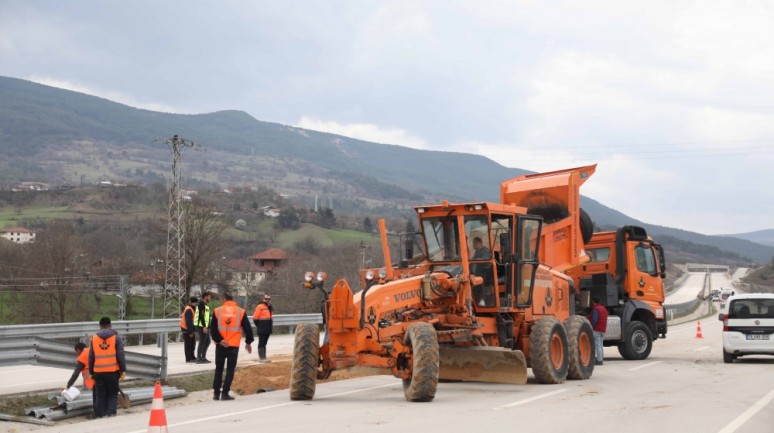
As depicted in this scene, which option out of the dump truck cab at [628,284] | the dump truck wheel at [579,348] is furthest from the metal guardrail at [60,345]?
the dump truck cab at [628,284]

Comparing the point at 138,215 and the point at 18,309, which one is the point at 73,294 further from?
the point at 138,215

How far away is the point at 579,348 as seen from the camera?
18047 mm

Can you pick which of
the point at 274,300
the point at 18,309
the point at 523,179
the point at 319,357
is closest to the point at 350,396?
the point at 319,357

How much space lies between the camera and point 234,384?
17359 millimetres

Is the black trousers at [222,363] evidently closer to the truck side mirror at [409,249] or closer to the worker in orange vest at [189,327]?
the truck side mirror at [409,249]

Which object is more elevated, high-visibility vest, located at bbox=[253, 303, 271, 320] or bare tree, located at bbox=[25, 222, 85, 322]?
bare tree, located at bbox=[25, 222, 85, 322]

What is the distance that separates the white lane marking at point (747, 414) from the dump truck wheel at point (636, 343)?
348 inches

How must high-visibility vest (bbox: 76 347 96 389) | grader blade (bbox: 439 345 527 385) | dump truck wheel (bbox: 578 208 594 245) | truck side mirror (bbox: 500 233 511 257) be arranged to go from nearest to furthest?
high-visibility vest (bbox: 76 347 96 389) < grader blade (bbox: 439 345 527 385) < truck side mirror (bbox: 500 233 511 257) < dump truck wheel (bbox: 578 208 594 245)

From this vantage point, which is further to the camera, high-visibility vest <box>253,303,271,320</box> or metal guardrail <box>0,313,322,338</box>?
high-visibility vest <box>253,303,271,320</box>

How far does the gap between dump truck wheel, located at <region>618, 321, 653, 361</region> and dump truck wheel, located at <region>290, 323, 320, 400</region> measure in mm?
12042

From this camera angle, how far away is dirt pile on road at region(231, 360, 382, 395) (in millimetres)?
16875

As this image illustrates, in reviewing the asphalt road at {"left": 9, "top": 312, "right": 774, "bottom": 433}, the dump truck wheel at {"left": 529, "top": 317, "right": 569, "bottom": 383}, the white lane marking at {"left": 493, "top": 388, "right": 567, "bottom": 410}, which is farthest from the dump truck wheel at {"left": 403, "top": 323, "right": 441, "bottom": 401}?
the dump truck wheel at {"left": 529, "top": 317, "right": 569, "bottom": 383}

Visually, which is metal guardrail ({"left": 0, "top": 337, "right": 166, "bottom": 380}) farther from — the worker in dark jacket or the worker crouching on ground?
the worker in dark jacket

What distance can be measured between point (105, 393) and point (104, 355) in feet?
1.83
